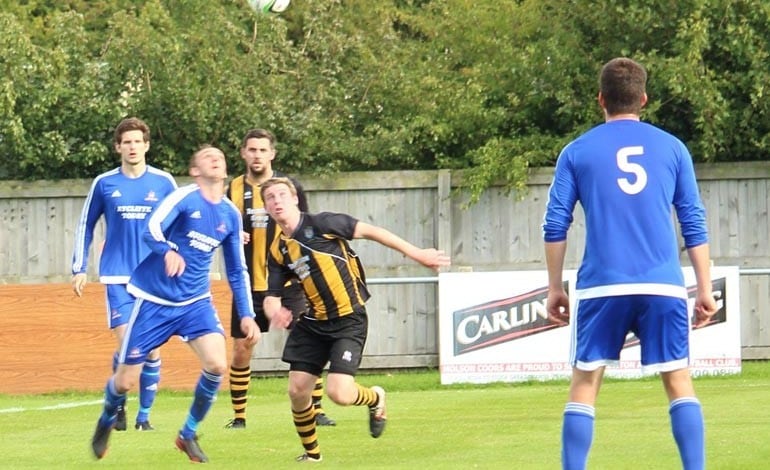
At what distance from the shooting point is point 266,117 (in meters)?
19.4

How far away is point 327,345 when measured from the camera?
32.2 ft

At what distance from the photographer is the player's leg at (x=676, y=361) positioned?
7.11 m

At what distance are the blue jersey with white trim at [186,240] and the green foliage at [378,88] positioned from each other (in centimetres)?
860

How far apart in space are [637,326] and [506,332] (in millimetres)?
9631

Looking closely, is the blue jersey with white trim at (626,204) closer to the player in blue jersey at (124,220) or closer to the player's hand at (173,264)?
the player's hand at (173,264)

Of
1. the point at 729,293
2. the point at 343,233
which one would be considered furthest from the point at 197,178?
the point at 729,293

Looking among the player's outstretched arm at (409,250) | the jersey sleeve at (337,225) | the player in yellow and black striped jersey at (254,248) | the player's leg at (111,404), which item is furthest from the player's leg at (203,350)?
the player in yellow and black striped jersey at (254,248)

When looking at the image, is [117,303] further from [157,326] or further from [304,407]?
[304,407]

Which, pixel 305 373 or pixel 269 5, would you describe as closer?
pixel 305 373

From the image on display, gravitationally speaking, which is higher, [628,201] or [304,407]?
[628,201]

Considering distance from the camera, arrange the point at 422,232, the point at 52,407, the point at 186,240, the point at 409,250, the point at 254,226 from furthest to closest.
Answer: the point at 422,232
the point at 52,407
the point at 254,226
the point at 186,240
the point at 409,250

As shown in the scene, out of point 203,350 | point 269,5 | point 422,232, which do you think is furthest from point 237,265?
point 269,5

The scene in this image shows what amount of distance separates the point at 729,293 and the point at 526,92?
13.7 ft

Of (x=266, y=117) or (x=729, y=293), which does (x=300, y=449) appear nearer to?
(x=729, y=293)
